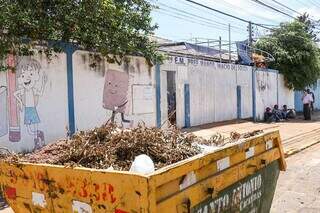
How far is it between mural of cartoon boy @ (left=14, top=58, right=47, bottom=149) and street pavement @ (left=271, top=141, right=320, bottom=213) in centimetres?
517

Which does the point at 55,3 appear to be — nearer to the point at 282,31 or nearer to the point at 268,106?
the point at 268,106

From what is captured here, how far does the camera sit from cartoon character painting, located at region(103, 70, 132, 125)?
13.3 m

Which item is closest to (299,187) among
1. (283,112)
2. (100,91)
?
(100,91)

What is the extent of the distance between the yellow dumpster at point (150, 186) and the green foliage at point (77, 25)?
6.45 meters

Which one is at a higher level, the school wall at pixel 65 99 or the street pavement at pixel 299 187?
the school wall at pixel 65 99

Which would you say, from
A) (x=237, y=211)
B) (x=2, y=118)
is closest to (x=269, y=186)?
(x=237, y=211)

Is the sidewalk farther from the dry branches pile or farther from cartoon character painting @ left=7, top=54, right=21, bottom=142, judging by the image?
the dry branches pile

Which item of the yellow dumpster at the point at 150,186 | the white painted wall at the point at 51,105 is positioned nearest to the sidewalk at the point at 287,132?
the white painted wall at the point at 51,105

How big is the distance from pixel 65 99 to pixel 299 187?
5856 millimetres

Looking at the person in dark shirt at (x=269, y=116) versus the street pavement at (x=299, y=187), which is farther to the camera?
the person in dark shirt at (x=269, y=116)

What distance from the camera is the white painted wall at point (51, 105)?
1067 cm

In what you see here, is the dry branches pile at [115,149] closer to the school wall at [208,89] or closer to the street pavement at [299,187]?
the street pavement at [299,187]

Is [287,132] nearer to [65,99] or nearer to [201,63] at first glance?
[201,63]

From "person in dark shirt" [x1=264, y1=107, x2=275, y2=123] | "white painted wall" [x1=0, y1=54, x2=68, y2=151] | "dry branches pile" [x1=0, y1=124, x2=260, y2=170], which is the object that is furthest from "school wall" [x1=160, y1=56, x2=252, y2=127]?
"dry branches pile" [x1=0, y1=124, x2=260, y2=170]
